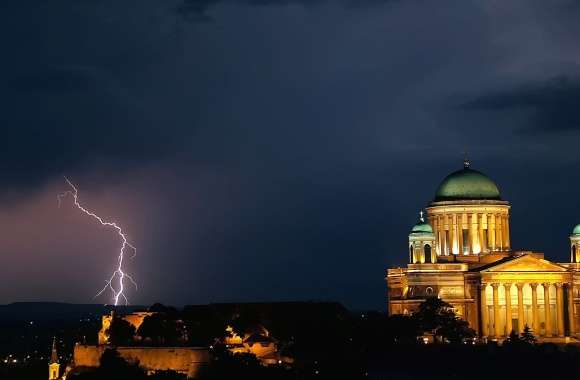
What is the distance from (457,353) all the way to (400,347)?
4.93 metres

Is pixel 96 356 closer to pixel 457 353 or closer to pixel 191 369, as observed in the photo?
pixel 191 369

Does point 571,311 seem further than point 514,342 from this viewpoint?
Yes

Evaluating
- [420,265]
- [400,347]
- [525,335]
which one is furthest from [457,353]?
[420,265]

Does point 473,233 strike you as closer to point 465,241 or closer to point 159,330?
point 465,241

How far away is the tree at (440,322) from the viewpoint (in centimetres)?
13012

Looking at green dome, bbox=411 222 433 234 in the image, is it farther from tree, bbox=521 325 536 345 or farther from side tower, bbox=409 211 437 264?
tree, bbox=521 325 536 345

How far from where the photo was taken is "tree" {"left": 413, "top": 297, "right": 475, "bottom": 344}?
130125mm

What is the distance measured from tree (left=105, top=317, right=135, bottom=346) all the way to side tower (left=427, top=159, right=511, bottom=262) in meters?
39.2

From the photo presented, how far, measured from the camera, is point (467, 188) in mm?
148500

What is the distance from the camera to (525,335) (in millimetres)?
131000

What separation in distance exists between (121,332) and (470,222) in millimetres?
43132

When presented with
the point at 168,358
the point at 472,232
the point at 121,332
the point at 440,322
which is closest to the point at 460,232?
the point at 472,232

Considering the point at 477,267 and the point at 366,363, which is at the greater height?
the point at 477,267

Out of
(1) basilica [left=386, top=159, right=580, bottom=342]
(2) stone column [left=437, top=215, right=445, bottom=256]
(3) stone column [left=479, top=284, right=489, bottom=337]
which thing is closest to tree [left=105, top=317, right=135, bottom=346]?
(1) basilica [left=386, top=159, right=580, bottom=342]
